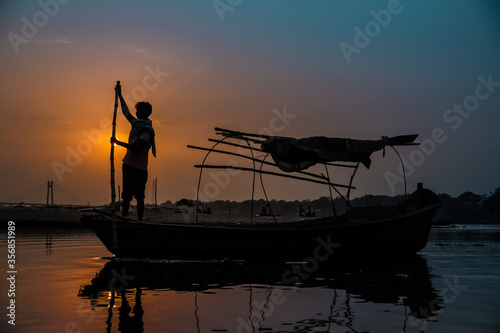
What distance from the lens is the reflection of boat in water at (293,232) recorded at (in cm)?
1198

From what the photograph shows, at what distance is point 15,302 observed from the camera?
6.59 metres

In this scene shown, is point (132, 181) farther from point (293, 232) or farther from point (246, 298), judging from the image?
point (246, 298)

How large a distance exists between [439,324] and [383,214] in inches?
384

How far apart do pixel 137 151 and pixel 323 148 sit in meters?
4.84

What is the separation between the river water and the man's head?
126 inches

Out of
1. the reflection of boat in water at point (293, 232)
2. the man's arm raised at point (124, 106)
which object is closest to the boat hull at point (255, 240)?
the reflection of boat in water at point (293, 232)

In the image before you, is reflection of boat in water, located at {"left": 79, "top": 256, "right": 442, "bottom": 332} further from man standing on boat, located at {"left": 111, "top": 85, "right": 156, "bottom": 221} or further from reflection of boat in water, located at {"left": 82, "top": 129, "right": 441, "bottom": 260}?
man standing on boat, located at {"left": 111, "top": 85, "right": 156, "bottom": 221}

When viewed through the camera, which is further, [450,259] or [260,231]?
[450,259]

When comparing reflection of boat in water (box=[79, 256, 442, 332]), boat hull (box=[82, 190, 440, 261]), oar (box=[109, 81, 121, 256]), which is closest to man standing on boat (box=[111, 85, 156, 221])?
oar (box=[109, 81, 121, 256])

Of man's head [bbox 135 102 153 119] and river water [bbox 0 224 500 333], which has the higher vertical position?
man's head [bbox 135 102 153 119]

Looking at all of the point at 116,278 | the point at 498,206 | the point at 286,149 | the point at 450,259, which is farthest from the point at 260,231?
the point at 498,206

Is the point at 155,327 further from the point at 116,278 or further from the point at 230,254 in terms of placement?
the point at 230,254

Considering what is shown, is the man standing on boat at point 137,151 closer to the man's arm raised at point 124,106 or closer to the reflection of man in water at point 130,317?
the man's arm raised at point 124,106

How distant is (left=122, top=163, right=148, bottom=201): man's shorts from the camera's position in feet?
37.9
